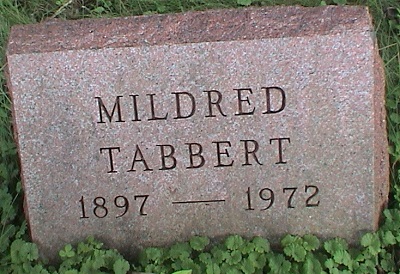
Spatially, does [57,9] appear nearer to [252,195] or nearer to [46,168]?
[46,168]

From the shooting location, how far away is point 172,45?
260 cm

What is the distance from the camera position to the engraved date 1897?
2766 mm

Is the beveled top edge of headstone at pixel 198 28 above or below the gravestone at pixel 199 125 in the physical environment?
above

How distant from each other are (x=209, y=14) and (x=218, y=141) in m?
0.45

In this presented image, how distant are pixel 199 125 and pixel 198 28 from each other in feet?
1.13

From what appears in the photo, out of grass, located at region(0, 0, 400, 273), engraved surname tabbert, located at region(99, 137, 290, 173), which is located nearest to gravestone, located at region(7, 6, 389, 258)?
engraved surname tabbert, located at region(99, 137, 290, 173)

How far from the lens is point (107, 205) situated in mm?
2771

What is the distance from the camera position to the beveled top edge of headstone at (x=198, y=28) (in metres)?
2.58

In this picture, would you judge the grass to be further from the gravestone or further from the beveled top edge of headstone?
the beveled top edge of headstone

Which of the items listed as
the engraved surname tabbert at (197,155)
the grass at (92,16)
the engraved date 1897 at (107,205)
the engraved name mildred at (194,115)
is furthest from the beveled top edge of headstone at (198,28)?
the grass at (92,16)

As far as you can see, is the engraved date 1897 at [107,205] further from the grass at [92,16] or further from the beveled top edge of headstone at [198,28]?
the beveled top edge of headstone at [198,28]

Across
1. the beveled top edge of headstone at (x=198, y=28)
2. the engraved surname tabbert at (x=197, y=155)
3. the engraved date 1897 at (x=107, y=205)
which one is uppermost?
the beveled top edge of headstone at (x=198, y=28)

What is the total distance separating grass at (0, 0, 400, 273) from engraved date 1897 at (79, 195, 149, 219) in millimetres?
114

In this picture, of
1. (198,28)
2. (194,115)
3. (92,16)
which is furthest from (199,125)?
(92,16)
